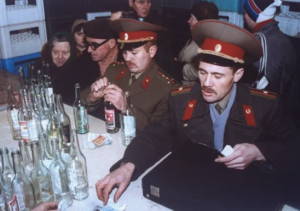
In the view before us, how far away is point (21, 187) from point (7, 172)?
14cm

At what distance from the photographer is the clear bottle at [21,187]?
4.21 feet

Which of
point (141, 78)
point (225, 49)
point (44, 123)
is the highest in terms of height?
point (225, 49)

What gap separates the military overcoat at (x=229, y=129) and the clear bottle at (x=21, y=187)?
0.41 metres

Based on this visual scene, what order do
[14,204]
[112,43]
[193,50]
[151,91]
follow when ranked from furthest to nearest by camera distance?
[193,50] → [112,43] → [151,91] → [14,204]

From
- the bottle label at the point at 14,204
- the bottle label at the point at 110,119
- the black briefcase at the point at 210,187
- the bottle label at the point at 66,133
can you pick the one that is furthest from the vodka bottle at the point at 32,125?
the black briefcase at the point at 210,187

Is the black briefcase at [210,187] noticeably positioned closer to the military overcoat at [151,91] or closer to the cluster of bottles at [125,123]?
the cluster of bottles at [125,123]

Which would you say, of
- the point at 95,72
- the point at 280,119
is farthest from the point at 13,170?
the point at 95,72

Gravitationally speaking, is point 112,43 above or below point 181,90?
above

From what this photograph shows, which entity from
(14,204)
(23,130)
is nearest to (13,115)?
(23,130)

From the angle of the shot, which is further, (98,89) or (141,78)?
(141,78)

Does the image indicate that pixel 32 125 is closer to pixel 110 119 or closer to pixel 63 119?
pixel 63 119

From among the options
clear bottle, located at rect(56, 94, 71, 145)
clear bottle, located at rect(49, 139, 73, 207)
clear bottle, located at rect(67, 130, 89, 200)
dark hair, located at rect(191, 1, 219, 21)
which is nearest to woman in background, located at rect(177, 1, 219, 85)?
dark hair, located at rect(191, 1, 219, 21)

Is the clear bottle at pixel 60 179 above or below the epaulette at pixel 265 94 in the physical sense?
below

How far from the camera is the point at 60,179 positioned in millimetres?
1365
